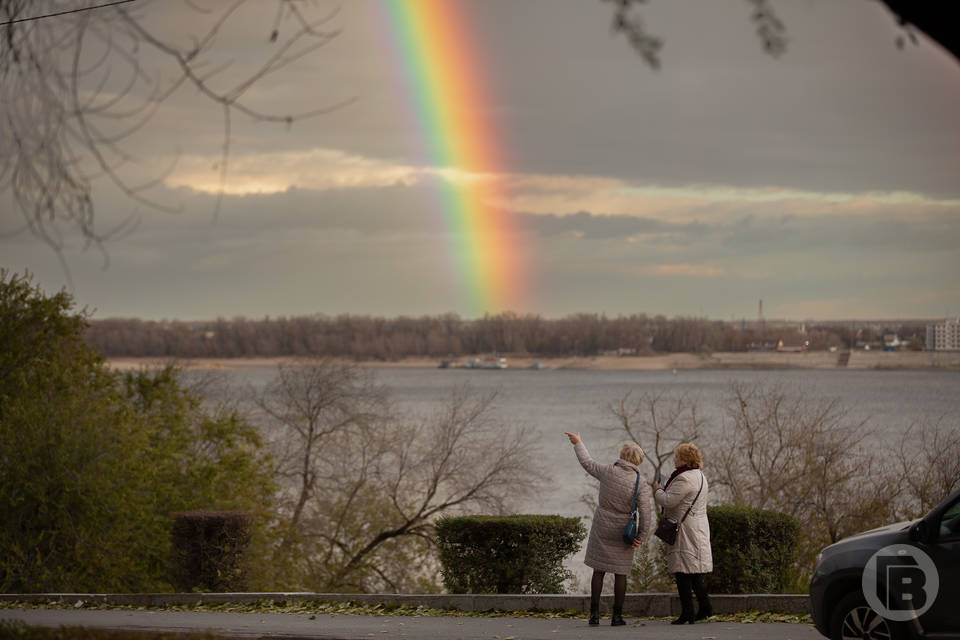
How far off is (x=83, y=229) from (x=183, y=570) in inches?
460

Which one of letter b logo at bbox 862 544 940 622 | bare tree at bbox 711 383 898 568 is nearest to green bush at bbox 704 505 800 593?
letter b logo at bbox 862 544 940 622

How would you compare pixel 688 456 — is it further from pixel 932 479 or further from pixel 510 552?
pixel 932 479

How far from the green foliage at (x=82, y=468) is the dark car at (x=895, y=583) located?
53.1 feet

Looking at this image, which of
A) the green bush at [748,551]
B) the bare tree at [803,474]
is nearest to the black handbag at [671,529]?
the green bush at [748,551]

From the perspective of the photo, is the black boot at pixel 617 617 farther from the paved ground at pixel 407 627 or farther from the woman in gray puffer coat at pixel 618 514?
the woman in gray puffer coat at pixel 618 514

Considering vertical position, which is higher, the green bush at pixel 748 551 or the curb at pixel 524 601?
the green bush at pixel 748 551

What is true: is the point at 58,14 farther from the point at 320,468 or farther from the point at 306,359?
the point at 306,359

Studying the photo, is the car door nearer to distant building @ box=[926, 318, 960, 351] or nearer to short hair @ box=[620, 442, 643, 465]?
short hair @ box=[620, 442, 643, 465]

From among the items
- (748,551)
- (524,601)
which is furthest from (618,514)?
(748,551)

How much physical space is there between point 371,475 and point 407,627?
1000 inches

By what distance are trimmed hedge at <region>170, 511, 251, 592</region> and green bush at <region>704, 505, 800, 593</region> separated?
24.1 feet

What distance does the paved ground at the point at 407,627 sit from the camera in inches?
418

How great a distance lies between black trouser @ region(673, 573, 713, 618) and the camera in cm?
1105

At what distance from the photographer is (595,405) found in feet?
330
